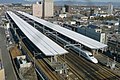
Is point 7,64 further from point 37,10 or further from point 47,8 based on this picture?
point 37,10

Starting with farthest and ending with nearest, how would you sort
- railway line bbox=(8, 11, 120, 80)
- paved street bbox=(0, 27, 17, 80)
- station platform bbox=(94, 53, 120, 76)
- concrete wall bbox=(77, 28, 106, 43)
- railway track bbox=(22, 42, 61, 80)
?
1. concrete wall bbox=(77, 28, 106, 43)
2. station platform bbox=(94, 53, 120, 76)
3. paved street bbox=(0, 27, 17, 80)
4. railway line bbox=(8, 11, 120, 80)
5. railway track bbox=(22, 42, 61, 80)

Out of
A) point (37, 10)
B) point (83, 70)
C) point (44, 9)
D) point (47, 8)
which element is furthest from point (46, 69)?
point (37, 10)

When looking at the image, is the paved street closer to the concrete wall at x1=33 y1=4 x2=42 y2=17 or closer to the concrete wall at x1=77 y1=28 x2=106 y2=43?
the concrete wall at x1=77 y1=28 x2=106 y2=43

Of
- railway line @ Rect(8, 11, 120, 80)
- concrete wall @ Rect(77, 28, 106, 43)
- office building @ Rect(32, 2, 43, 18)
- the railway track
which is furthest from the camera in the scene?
office building @ Rect(32, 2, 43, 18)

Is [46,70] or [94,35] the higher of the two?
[94,35]

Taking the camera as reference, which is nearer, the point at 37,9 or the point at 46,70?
the point at 46,70

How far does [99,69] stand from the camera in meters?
14.2

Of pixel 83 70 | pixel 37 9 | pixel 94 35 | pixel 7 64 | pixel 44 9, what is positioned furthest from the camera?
pixel 37 9

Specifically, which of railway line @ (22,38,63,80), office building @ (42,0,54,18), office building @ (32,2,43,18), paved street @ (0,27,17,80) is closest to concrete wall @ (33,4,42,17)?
office building @ (32,2,43,18)

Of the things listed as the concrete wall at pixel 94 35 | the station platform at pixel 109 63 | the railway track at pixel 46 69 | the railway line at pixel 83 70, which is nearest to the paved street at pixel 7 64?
the railway track at pixel 46 69

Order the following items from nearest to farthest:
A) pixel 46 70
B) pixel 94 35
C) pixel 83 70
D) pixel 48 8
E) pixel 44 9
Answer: pixel 46 70 → pixel 83 70 → pixel 94 35 → pixel 48 8 → pixel 44 9

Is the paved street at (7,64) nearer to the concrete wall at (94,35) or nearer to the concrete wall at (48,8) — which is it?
the concrete wall at (94,35)

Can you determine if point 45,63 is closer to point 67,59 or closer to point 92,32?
point 67,59

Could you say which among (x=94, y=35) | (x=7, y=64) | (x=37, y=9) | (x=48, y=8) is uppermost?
(x=48, y=8)
